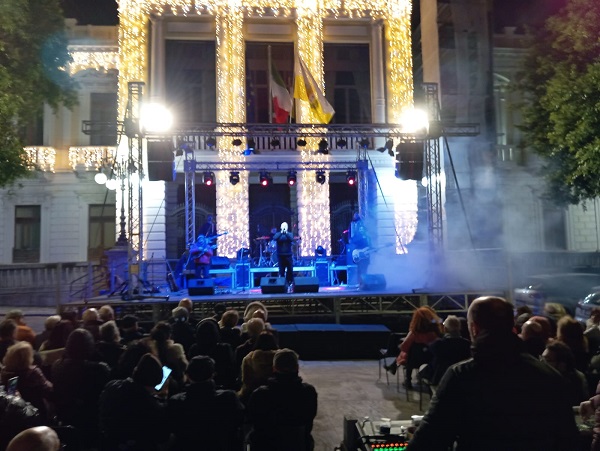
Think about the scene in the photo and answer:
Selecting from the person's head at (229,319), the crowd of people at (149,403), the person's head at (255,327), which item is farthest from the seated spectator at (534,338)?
the person's head at (229,319)

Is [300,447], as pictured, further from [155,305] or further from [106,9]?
[106,9]

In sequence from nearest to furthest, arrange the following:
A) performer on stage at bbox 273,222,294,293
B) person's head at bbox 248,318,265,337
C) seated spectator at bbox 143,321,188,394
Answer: seated spectator at bbox 143,321,188,394
person's head at bbox 248,318,265,337
performer on stage at bbox 273,222,294,293

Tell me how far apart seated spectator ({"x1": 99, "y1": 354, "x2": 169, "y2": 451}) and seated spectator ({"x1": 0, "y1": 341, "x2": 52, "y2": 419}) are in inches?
29.1

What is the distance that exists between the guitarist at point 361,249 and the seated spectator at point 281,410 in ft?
37.6

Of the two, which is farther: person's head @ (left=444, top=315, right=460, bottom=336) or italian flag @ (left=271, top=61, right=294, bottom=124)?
italian flag @ (left=271, top=61, right=294, bottom=124)

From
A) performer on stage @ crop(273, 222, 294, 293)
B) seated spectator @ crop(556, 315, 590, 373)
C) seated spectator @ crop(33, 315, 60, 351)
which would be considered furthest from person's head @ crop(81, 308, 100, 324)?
performer on stage @ crop(273, 222, 294, 293)

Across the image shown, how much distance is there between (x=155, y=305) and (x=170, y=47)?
12.6 metres

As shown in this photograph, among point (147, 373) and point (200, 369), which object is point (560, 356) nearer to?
point (200, 369)

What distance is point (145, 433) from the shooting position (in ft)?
11.8

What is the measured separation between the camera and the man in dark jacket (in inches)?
80.4

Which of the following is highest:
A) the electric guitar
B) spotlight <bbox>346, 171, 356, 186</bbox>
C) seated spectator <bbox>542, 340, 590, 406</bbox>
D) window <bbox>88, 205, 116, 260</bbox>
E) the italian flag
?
the italian flag

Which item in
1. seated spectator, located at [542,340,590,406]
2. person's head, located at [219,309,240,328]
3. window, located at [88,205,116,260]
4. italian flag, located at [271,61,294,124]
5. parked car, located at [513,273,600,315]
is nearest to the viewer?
seated spectator, located at [542,340,590,406]

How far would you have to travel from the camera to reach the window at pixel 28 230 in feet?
73.2

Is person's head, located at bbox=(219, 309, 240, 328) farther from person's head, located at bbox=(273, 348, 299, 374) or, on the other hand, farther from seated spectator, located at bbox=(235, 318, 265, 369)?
person's head, located at bbox=(273, 348, 299, 374)
